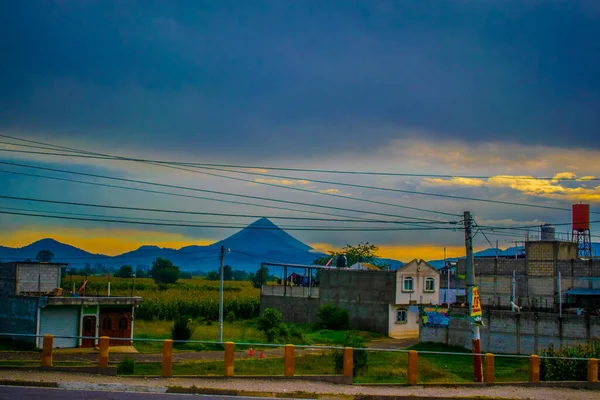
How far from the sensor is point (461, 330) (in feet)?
168

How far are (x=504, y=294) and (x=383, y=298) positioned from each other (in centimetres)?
1277

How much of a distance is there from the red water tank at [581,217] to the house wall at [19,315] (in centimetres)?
5521

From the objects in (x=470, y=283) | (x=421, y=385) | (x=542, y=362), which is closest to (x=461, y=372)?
(x=542, y=362)

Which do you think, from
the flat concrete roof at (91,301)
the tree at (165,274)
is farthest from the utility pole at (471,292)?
the tree at (165,274)

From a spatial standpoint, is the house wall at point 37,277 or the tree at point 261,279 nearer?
the house wall at point 37,277

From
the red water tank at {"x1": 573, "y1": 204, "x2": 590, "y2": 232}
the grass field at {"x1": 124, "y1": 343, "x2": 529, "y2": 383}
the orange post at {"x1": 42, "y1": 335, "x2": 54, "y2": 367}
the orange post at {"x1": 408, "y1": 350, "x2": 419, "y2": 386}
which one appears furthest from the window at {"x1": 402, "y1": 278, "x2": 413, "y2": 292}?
the orange post at {"x1": 42, "y1": 335, "x2": 54, "y2": 367}

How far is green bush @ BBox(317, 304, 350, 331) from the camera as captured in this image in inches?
2446

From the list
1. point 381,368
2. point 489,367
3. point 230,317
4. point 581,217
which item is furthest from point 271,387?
point 581,217

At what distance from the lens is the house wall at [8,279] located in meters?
42.3

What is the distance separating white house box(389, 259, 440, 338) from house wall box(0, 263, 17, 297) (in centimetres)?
3270

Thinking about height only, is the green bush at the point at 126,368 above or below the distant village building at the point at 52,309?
below

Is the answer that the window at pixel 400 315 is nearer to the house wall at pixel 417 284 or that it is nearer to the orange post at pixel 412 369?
the house wall at pixel 417 284

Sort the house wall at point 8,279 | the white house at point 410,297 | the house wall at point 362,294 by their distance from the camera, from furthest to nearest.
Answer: the house wall at point 362,294 < the white house at point 410,297 < the house wall at point 8,279

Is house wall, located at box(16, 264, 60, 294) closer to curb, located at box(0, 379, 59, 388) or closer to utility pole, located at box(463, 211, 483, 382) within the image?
curb, located at box(0, 379, 59, 388)
